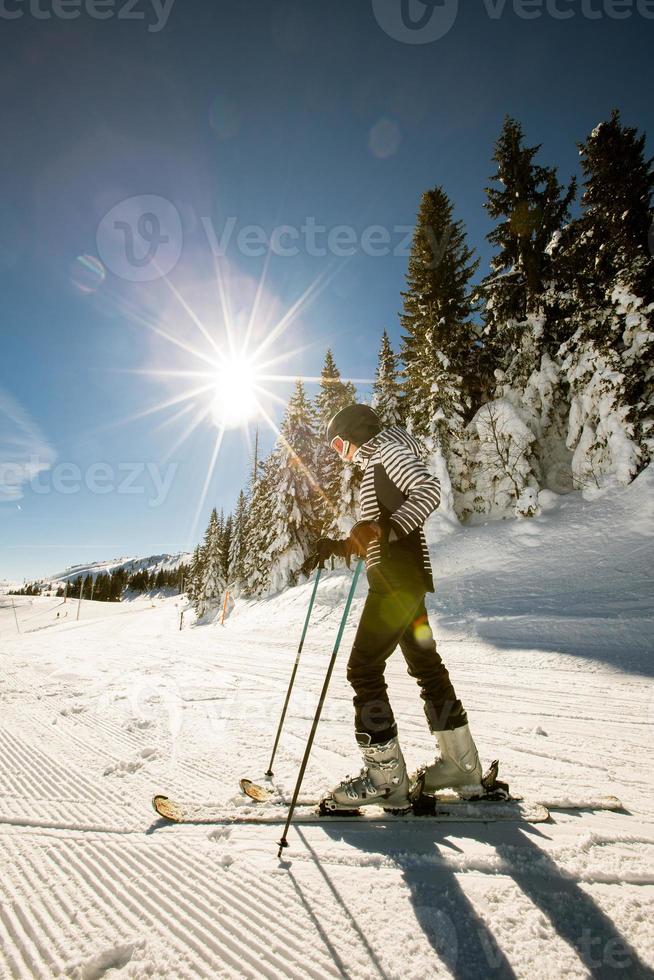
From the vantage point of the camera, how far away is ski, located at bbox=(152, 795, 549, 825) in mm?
2172

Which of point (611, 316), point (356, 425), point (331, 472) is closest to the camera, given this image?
point (356, 425)

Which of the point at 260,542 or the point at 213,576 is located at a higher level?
the point at 260,542

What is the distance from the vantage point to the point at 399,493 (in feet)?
8.32

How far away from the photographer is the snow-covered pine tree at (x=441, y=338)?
17844 millimetres

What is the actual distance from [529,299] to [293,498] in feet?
54.6

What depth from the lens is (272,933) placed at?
1.45 meters

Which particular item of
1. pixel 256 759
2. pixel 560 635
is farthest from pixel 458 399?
pixel 256 759

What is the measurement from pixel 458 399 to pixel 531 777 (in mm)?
16984

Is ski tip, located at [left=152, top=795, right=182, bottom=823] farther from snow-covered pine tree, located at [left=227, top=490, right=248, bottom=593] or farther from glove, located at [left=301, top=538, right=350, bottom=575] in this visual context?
snow-covered pine tree, located at [left=227, top=490, right=248, bottom=593]

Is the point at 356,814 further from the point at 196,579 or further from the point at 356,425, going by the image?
the point at 196,579

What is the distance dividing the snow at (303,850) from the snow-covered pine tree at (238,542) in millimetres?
32466

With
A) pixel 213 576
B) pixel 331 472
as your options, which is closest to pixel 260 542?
pixel 331 472

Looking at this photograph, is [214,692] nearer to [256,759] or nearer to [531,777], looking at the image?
[256,759]

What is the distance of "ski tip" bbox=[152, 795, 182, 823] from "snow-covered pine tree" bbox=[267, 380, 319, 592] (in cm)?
2187
